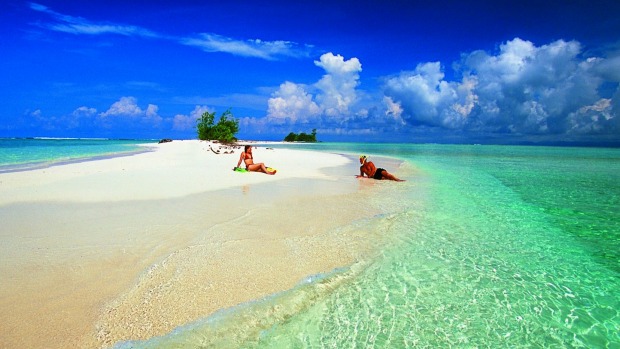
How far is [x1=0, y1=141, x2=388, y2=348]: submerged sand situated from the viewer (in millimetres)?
3467

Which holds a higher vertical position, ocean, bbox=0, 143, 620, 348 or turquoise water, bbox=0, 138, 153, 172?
turquoise water, bbox=0, 138, 153, 172

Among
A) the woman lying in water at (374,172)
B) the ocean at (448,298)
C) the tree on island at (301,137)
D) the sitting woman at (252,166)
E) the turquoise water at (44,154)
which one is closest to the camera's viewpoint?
the ocean at (448,298)

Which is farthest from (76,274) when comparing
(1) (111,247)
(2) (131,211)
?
(2) (131,211)

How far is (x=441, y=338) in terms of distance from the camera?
3449mm

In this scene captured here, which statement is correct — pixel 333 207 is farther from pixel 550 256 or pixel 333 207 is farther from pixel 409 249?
pixel 550 256

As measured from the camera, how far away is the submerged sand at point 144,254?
3.47 metres

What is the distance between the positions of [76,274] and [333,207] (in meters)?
5.95

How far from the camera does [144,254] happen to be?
5.18m

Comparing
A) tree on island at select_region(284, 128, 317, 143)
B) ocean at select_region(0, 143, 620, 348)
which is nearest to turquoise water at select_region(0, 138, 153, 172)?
ocean at select_region(0, 143, 620, 348)

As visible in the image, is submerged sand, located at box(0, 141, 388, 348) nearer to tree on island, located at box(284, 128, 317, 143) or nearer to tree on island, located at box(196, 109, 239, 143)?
tree on island, located at box(196, 109, 239, 143)

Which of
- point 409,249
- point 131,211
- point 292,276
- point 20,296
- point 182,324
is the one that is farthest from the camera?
point 131,211

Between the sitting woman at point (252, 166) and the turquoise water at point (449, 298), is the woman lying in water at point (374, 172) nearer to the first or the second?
the sitting woman at point (252, 166)

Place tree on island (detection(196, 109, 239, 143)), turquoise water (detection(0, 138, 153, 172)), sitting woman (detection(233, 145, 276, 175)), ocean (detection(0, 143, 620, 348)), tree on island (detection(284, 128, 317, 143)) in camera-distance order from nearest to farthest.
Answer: ocean (detection(0, 143, 620, 348)) < sitting woman (detection(233, 145, 276, 175)) < turquoise water (detection(0, 138, 153, 172)) < tree on island (detection(196, 109, 239, 143)) < tree on island (detection(284, 128, 317, 143))

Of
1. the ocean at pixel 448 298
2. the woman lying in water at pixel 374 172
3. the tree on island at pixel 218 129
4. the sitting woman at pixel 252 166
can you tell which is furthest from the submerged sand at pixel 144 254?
the tree on island at pixel 218 129
